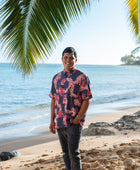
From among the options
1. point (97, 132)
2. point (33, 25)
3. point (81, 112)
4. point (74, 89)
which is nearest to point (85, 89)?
point (74, 89)

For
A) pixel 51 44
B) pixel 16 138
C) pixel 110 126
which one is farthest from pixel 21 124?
pixel 51 44

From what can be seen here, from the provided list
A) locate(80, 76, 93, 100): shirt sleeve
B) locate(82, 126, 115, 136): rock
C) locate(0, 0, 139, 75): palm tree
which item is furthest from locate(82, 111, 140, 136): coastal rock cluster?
locate(80, 76, 93, 100): shirt sleeve

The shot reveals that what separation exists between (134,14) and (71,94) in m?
3.14

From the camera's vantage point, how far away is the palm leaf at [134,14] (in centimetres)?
474

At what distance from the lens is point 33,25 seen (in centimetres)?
339

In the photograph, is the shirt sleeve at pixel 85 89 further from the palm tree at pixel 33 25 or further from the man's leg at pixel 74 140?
the palm tree at pixel 33 25

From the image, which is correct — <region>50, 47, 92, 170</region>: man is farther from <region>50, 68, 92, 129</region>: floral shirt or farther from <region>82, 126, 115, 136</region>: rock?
<region>82, 126, 115, 136</region>: rock

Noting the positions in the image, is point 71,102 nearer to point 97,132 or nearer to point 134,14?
point 134,14

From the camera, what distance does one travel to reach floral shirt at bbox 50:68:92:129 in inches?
102

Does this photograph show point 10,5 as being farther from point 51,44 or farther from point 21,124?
point 21,124

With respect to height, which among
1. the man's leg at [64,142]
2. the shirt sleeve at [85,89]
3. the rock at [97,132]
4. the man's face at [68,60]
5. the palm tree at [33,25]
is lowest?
the rock at [97,132]

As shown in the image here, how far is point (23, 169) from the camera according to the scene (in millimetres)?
3816

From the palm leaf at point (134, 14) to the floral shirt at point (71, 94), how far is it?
2661mm

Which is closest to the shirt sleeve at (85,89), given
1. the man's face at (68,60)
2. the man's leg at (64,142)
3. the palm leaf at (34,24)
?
the man's face at (68,60)
